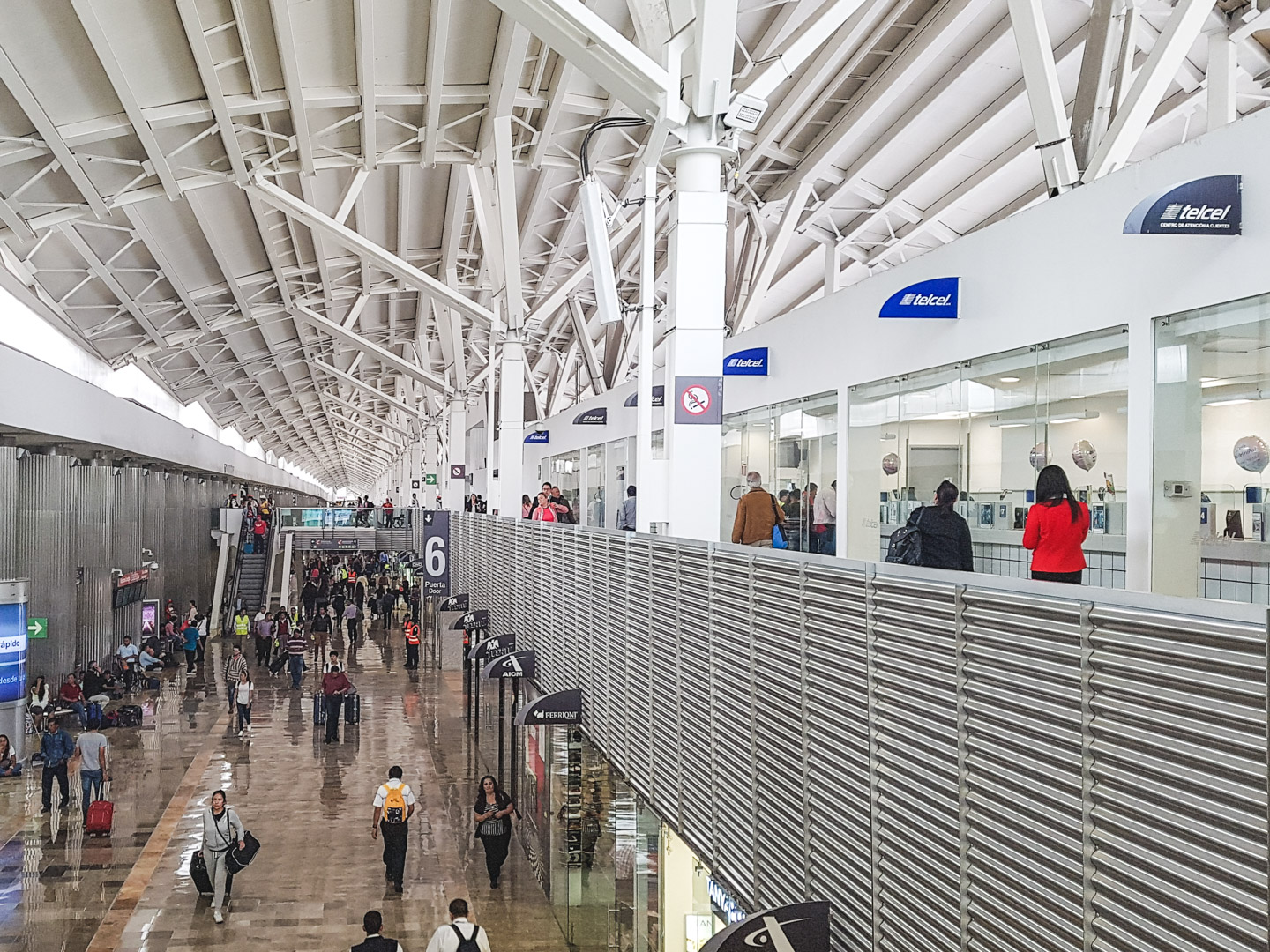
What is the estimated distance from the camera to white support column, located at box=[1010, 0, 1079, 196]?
10.7 metres

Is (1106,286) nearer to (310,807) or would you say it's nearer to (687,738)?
(687,738)

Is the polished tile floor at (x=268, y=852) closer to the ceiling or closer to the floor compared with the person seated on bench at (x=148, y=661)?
closer to the floor

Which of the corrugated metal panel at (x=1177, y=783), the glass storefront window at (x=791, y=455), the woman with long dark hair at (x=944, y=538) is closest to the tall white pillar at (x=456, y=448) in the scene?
the glass storefront window at (x=791, y=455)

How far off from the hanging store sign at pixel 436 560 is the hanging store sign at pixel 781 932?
79.0 ft

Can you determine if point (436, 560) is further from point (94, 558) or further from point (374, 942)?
point (374, 942)

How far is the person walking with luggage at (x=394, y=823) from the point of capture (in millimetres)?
14320

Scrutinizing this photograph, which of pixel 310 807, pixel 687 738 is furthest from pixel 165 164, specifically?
pixel 687 738

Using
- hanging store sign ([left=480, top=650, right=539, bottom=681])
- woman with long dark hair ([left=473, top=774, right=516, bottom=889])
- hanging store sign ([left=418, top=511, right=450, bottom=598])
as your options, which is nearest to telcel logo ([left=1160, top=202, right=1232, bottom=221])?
hanging store sign ([left=480, top=650, right=539, bottom=681])

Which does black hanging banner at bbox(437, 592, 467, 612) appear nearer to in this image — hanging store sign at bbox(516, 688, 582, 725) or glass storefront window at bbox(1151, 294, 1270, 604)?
hanging store sign at bbox(516, 688, 582, 725)

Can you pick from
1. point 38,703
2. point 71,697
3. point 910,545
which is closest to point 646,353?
point 910,545

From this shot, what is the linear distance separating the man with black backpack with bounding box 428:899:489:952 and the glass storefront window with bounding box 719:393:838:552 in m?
6.58

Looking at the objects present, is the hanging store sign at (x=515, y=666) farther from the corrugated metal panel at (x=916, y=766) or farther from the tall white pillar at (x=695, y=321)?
the corrugated metal panel at (x=916, y=766)

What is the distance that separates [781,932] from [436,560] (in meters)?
24.7

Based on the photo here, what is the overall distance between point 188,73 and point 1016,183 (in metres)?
16.5
